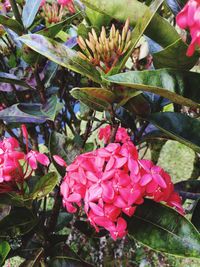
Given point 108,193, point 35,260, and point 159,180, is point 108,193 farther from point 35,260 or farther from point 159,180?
point 35,260

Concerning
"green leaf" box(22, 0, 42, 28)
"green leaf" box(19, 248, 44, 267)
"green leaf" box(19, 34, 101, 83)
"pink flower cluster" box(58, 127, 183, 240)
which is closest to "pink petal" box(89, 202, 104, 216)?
"pink flower cluster" box(58, 127, 183, 240)

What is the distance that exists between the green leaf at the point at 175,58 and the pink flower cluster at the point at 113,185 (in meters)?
0.16

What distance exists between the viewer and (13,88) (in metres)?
1.18

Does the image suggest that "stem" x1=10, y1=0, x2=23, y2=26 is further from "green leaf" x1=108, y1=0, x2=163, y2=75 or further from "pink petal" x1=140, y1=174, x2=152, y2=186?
"pink petal" x1=140, y1=174, x2=152, y2=186

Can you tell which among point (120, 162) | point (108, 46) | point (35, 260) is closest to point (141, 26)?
point (108, 46)

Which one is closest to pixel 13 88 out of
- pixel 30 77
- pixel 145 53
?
pixel 30 77

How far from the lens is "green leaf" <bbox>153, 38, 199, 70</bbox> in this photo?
0.71 metres

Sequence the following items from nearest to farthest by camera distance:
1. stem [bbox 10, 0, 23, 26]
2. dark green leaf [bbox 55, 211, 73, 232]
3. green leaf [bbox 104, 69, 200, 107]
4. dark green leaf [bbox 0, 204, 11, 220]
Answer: green leaf [bbox 104, 69, 200, 107] → dark green leaf [bbox 0, 204, 11, 220] → stem [bbox 10, 0, 23, 26] → dark green leaf [bbox 55, 211, 73, 232]

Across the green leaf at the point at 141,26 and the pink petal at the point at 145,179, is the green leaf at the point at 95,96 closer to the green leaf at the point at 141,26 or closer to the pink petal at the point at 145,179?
the green leaf at the point at 141,26

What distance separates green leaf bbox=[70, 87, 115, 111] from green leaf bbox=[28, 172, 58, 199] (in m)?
0.16

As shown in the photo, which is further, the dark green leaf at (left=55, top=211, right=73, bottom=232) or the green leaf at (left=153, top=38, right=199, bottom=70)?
the dark green leaf at (left=55, top=211, right=73, bottom=232)

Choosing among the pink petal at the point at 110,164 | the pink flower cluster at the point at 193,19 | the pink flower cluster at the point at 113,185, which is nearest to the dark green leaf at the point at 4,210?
the pink flower cluster at the point at 113,185

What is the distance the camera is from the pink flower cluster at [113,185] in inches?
27.3

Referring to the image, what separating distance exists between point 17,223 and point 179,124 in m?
0.41
